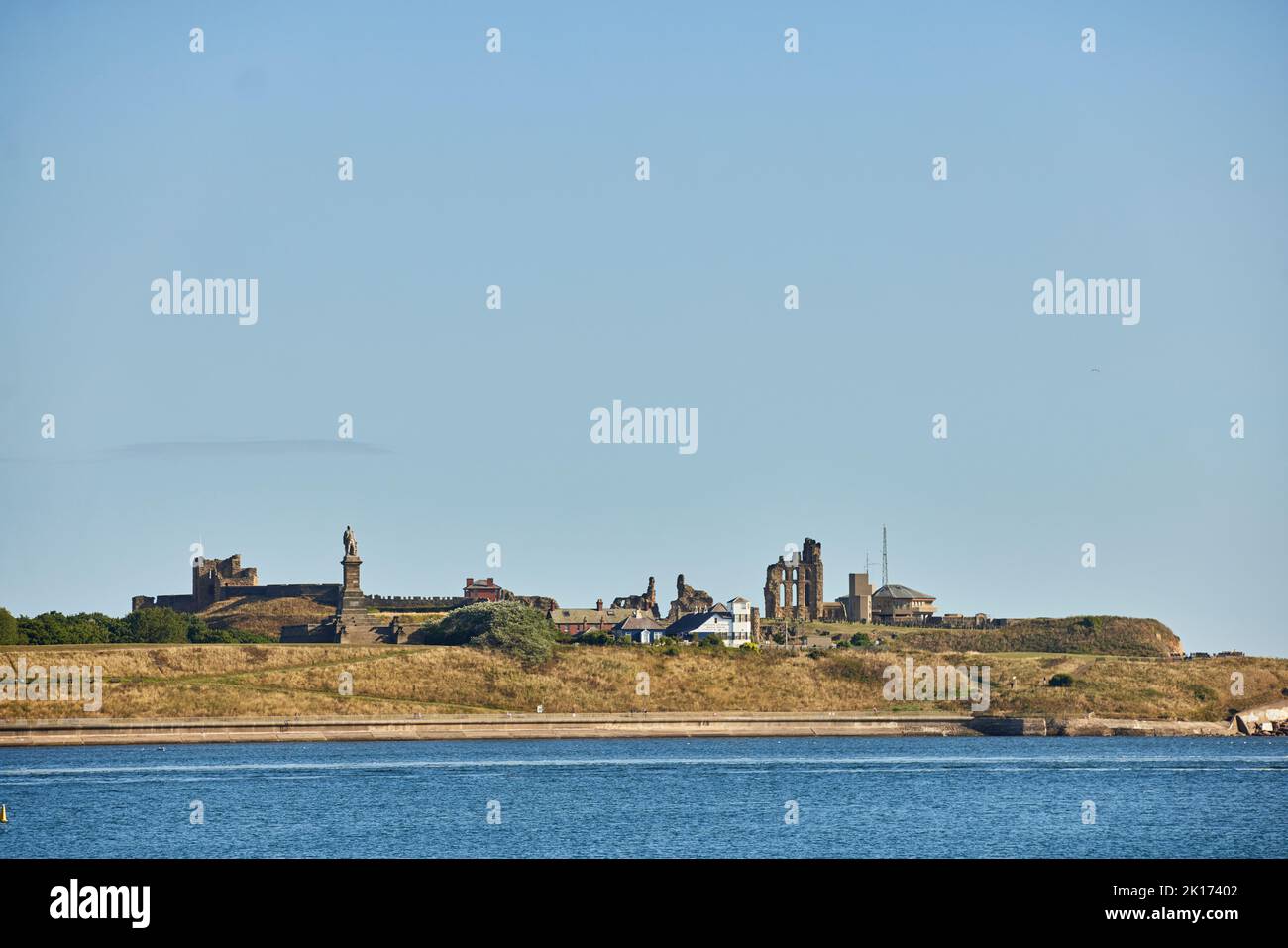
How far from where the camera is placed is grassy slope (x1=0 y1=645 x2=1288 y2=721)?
380ft

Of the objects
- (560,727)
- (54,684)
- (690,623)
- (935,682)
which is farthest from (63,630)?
(935,682)

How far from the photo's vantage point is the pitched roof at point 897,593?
Result: 18488 centimetres

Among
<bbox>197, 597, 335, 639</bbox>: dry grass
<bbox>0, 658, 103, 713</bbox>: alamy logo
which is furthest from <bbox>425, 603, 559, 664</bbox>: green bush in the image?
<bbox>0, 658, 103, 713</bbox>: alamy logo

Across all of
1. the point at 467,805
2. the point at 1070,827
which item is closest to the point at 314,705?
Result: the point at 467,805

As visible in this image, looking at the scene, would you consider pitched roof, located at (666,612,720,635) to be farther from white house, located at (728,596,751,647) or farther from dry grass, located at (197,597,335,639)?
dry grass, located at (197,597,335,639)

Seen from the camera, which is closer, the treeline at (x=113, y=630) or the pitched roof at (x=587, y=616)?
the treeline at (x=113, y=630)

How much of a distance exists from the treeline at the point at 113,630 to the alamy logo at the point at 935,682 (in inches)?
2176

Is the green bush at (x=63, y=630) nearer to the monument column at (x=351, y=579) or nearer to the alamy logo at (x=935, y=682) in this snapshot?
the monument column at (x=351, y=579)

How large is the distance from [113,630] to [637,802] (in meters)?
92.3
